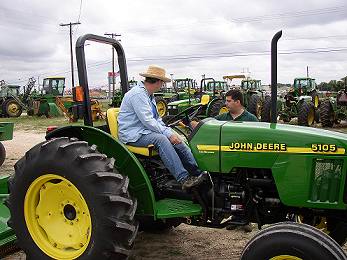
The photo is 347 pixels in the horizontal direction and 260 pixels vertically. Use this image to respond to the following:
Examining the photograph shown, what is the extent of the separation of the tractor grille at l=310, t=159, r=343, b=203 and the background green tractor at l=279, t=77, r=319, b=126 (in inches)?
472

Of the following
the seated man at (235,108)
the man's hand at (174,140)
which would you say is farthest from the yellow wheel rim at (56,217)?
the seated man at (235,108)

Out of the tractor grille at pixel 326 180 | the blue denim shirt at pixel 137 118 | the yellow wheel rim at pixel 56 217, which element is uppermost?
the blue denim shirt at pixel 137 118

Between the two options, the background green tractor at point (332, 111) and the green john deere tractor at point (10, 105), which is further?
the green john deere tractor at point (10, 105)

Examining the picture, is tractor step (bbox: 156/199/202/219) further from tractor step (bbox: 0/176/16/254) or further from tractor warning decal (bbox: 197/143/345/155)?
tractor step (bbox: 0/176/16/254)

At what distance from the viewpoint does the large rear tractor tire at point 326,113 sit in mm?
15234

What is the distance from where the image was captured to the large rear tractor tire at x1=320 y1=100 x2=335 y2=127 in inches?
600

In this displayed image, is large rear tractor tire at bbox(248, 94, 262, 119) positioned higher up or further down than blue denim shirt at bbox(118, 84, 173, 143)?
further down

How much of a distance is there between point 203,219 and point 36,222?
1.37 metres

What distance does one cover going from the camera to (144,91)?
13.0 feet

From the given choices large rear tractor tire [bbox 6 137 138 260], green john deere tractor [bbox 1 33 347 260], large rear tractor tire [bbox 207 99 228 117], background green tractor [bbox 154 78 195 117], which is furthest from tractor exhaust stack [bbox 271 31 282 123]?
background green tractor [bbox 154 78 195 117]

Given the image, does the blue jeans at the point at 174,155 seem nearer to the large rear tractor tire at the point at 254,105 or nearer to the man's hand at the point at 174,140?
the man's hand at the point at 174,140

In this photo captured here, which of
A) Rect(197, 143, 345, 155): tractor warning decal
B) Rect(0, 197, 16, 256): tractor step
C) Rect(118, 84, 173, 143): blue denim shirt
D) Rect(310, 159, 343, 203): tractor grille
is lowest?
Rect(0, 197, 16, 256): tractor step

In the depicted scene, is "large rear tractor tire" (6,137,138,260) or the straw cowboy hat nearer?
"large rear tractor tire" (6,137,138,260)

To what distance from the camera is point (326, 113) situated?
15.2 meters
